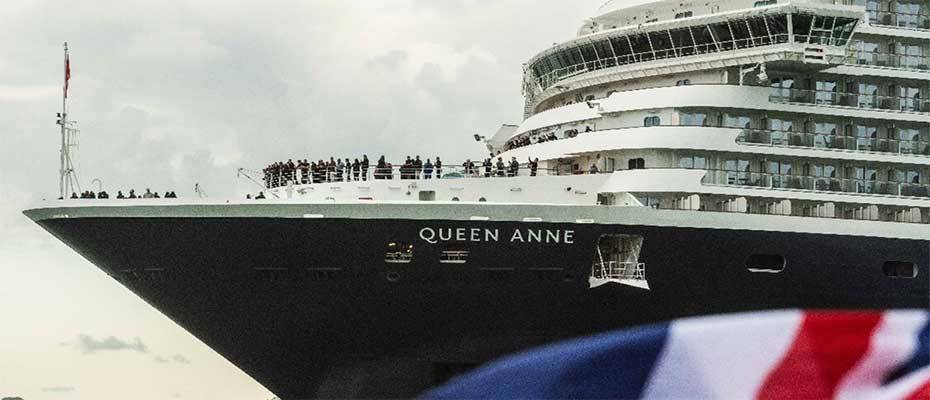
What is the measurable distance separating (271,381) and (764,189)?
37.2ft

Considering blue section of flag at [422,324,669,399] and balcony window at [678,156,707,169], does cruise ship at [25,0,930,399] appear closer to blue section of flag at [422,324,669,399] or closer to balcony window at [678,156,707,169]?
balcony window at [678,156,707,169]

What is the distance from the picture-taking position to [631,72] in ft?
100

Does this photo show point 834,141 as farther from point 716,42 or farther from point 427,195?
point 427,195

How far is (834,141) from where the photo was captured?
30.1m

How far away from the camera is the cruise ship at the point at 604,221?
26453 mm

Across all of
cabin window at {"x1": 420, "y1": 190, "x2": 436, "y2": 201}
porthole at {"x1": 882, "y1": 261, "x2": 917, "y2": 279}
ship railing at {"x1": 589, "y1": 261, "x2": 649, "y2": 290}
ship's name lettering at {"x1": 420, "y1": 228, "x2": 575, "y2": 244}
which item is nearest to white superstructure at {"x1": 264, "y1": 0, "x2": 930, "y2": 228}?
cabin window at {"x1": 420, "y1": 190, "x2": 436, "y2": 201}

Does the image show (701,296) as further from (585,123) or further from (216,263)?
(216,263)

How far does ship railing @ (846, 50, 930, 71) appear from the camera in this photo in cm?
3094

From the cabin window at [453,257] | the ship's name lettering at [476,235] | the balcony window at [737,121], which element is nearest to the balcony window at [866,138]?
the balcony window at [737,121]

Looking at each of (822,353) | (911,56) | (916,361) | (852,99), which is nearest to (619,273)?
(852,99)

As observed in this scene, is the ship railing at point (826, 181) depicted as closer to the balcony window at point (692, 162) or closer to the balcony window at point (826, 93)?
the balcony window at point (692, 162)

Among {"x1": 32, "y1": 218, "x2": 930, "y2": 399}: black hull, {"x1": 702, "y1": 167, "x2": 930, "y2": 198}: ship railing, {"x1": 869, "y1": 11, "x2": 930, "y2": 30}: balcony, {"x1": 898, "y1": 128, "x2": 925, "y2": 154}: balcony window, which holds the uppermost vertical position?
{"x1": 869, "y1": 11, "x2": 930, "y2": 30}: balcony

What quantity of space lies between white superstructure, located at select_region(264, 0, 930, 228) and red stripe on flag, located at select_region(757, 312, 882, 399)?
19.5 meters

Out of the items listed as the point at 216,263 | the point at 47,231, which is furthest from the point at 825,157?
the point at 47,231
